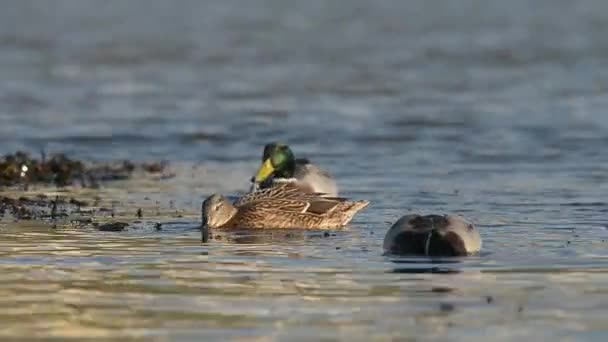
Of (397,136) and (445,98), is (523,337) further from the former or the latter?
(445,98)

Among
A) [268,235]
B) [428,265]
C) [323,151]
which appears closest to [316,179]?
[268,235]

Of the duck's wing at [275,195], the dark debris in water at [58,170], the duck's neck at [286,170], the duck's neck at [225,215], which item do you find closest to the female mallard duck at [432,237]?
the duck's neck at [225,215]

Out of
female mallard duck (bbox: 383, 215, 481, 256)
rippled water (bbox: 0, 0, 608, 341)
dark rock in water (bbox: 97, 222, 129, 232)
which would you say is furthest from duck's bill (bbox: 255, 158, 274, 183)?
female mallard duck (bbox: 383, 215, 481, 256)

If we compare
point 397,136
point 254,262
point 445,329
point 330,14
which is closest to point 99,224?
point 254,262

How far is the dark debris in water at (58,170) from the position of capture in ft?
63.0

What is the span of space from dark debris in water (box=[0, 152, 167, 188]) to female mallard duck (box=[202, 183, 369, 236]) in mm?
3199

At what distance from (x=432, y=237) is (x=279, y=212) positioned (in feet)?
11.1

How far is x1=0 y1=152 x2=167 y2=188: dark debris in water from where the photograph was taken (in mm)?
19188

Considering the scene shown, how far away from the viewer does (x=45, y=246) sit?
14.0 meters

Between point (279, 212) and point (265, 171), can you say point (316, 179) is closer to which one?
point (265, 171)

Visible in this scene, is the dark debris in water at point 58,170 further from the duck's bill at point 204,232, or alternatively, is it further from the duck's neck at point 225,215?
the duck's bill at point 204,232

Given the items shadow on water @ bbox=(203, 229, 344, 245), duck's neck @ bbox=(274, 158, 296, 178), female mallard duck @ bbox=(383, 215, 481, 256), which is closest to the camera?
female mallard duck @ bbox=(383, 215, 481, 256)

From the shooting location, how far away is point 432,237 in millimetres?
13148

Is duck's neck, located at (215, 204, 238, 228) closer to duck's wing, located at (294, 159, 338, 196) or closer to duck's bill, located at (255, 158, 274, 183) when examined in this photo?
duck's wing, located at (294, 159, 338, 196)
